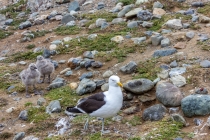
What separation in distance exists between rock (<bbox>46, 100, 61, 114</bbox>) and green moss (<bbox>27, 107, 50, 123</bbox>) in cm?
14

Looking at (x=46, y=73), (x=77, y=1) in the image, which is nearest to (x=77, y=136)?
(x=46, y=73)

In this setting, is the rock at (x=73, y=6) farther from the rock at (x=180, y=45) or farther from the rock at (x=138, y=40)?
the rock at (x=180, y=45)

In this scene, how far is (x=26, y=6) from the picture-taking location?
2173 centimetres

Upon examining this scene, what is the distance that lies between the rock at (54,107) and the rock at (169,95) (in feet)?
8.39

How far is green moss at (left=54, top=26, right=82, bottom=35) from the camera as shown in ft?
49.8

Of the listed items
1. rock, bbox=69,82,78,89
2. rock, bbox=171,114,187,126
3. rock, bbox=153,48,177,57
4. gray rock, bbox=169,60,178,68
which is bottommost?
rock, bbox=69,82,78,89

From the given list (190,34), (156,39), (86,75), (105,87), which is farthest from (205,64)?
(86,75)

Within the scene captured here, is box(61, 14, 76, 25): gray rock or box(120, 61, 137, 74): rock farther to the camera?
box(61, 14, 76, 25): gray rock

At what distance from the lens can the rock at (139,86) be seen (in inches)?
366

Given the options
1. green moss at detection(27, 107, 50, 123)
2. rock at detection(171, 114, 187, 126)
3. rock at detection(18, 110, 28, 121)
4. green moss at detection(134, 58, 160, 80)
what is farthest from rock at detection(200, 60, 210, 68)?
rock at detection(18, 110, 28, 121)

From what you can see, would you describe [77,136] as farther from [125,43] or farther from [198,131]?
[125,43]

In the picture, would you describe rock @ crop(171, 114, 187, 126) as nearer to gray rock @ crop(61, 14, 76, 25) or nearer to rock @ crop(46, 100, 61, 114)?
rock @ crop(46, 100, 61, 114)

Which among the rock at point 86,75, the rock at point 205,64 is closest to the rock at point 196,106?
the rock at point 205,64

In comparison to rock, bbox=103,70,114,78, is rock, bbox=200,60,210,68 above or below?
above
